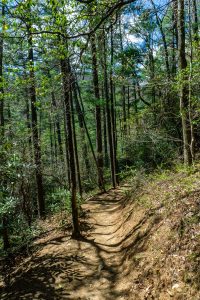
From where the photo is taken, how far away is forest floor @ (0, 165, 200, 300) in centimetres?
381

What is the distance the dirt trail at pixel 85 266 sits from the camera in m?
4.89

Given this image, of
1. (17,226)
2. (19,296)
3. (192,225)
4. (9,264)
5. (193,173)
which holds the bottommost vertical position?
(9,264)

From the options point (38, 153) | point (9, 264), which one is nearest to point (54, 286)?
point (9, 264)

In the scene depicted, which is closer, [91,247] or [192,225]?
[192,225]

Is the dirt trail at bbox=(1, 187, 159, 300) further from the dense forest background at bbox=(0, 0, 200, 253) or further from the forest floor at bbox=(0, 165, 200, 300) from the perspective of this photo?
the dense forest background at bbox=(0, 0, 200, 253)

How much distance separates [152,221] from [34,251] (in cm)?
397

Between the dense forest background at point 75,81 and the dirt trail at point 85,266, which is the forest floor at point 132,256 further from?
the dense forest background at point 75,81

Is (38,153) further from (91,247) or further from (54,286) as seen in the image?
(54,286)

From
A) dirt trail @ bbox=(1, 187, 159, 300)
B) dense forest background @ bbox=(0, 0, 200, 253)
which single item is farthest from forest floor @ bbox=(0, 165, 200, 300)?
dense forest background @ bbox=(0, 0, 200, 253)

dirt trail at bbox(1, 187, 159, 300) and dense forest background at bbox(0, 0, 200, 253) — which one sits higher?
dense forest background at bbox(0, 0, 200, 253)

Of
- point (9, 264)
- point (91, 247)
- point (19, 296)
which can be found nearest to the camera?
point (19, 296)

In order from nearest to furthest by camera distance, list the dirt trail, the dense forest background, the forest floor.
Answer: the forest floor < the dense forest background < the dirt trail

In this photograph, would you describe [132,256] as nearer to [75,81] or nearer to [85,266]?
[85,266]

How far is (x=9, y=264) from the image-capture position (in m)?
7.61
